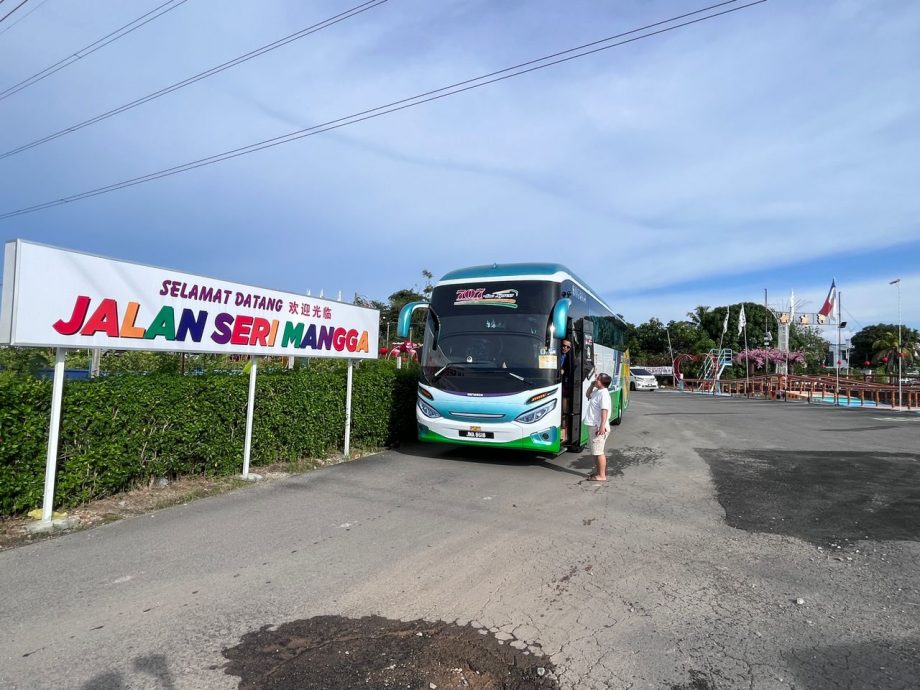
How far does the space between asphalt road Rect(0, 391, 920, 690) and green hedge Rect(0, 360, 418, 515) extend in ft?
2.59

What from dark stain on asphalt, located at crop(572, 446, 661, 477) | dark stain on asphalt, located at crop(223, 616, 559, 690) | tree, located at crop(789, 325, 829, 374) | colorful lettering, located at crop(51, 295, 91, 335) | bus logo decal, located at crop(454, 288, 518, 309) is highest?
tree, located at crop(789, 325, 829, 374)

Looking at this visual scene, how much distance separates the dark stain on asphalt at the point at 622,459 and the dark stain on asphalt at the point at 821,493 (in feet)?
3.32

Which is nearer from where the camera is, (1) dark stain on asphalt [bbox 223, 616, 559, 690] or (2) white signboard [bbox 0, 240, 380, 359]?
(1) dark stain on asphalt [bbox 223, 616, 559, 690]

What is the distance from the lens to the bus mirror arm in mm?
9031

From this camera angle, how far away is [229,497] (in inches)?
276

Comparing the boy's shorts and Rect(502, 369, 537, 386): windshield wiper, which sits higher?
Rect(502, 369, 537, 386): windshield wiper

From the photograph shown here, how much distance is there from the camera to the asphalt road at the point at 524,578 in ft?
10.9

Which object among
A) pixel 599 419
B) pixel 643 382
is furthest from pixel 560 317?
pixel 643 382

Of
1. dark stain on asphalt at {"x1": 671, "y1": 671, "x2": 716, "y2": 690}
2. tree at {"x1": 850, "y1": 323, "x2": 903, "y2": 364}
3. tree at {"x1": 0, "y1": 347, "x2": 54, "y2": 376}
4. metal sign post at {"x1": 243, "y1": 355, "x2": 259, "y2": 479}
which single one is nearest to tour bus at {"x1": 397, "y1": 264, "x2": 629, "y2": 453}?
metal sign post at {"x1": 243, "y1": 355, "x2": 259, "y2": 479}

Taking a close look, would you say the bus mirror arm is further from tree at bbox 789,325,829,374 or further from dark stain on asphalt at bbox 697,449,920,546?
tree at bbox 789,325,829,374

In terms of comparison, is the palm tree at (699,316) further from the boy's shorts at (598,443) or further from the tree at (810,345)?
the boy's shorts at (598,443)

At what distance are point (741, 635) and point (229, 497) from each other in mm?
5885

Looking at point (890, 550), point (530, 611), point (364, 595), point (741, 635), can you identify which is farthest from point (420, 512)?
point (890, 550)

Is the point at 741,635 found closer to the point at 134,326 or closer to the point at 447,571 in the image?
the point at 447,571
